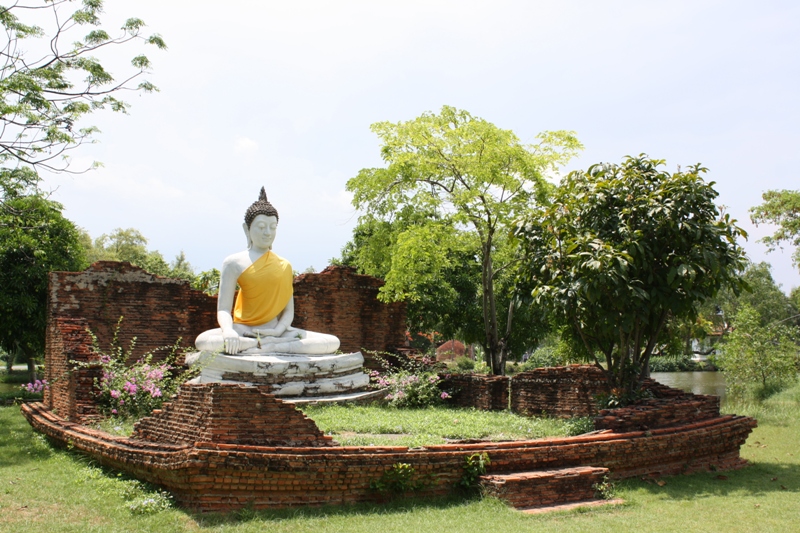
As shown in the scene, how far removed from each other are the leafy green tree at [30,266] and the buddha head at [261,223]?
5789 millimetres

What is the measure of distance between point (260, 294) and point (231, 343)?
133 cm

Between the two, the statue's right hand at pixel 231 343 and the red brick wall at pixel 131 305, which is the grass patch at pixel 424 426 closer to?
the statue's right hand at pixel 231 343

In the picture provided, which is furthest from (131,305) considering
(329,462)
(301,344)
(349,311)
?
(329,462)

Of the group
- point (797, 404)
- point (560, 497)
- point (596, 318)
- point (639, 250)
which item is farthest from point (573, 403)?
point (797, 404)

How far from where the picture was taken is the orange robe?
1205 cm

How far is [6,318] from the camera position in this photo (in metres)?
15.9

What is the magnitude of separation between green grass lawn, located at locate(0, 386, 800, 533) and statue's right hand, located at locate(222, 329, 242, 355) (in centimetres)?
303

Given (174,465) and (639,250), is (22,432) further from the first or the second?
(639,250)

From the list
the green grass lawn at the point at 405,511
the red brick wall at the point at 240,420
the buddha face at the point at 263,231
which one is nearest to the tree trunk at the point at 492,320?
the buddha face at the point at 263,231

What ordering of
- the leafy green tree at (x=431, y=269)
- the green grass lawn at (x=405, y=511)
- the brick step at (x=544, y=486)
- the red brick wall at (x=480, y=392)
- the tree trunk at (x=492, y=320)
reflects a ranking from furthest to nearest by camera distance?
the tree trunk at (x=492, y=320) → the leafy green tree at (x=431, y=269) → the red brick wall at (x=480, y=392) → the brick step at (x=544, y=486) → the green grass lawn at (x=405, y=511)

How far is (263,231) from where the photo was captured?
12227 mm

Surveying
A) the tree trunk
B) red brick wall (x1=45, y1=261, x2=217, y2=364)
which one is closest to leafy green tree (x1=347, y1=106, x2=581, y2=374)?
the tree trunk

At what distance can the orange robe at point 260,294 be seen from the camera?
12.0 meters

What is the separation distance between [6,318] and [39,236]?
201 centimetres
